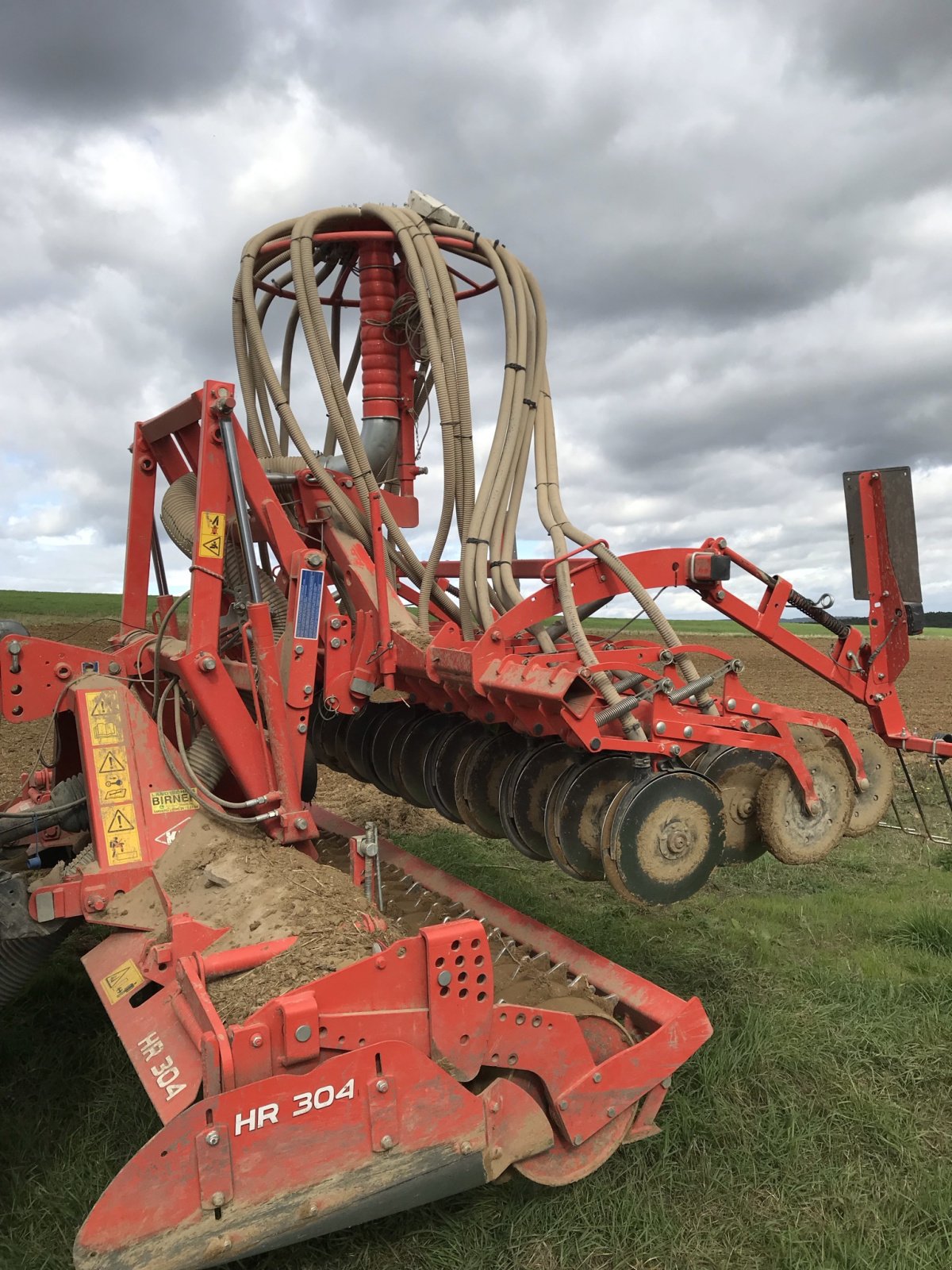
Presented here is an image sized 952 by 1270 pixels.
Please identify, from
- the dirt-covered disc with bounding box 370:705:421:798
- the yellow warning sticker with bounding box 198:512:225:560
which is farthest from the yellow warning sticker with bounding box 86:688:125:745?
the dirt-covered disc with bounding box 370:705:421:798

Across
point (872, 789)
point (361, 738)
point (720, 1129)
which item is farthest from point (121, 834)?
point (872, 789)

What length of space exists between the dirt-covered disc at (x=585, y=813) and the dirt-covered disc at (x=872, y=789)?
1193 mm

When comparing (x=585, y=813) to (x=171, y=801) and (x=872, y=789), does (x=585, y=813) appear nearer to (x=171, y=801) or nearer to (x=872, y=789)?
(x=872, y=789)

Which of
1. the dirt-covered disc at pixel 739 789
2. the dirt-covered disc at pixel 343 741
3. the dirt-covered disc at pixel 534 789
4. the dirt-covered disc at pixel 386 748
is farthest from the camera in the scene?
the dirt-covered disc at pixel 343 741

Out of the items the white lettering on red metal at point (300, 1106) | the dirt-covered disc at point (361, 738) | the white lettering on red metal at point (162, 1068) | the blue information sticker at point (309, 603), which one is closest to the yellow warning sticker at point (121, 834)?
the white lettering on red metal at point (162, 1068)

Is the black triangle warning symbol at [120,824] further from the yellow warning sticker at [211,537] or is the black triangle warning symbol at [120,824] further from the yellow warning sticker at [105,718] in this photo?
the yellow warning sticker at [211,537]

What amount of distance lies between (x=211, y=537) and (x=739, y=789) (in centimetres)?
231

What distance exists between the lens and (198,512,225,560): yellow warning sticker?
12.3 ft

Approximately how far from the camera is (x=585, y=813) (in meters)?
3.53

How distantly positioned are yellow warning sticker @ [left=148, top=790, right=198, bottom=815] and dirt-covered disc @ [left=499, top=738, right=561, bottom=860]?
4.06 ft

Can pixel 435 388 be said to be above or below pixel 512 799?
above

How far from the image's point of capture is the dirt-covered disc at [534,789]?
3.85 m

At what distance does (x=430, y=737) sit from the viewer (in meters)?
4.79

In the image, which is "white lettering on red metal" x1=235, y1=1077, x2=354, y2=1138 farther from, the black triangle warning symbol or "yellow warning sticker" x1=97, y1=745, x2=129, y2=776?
"yellow warning sticker" x1=97, y1=745, x2=129, y2=776
